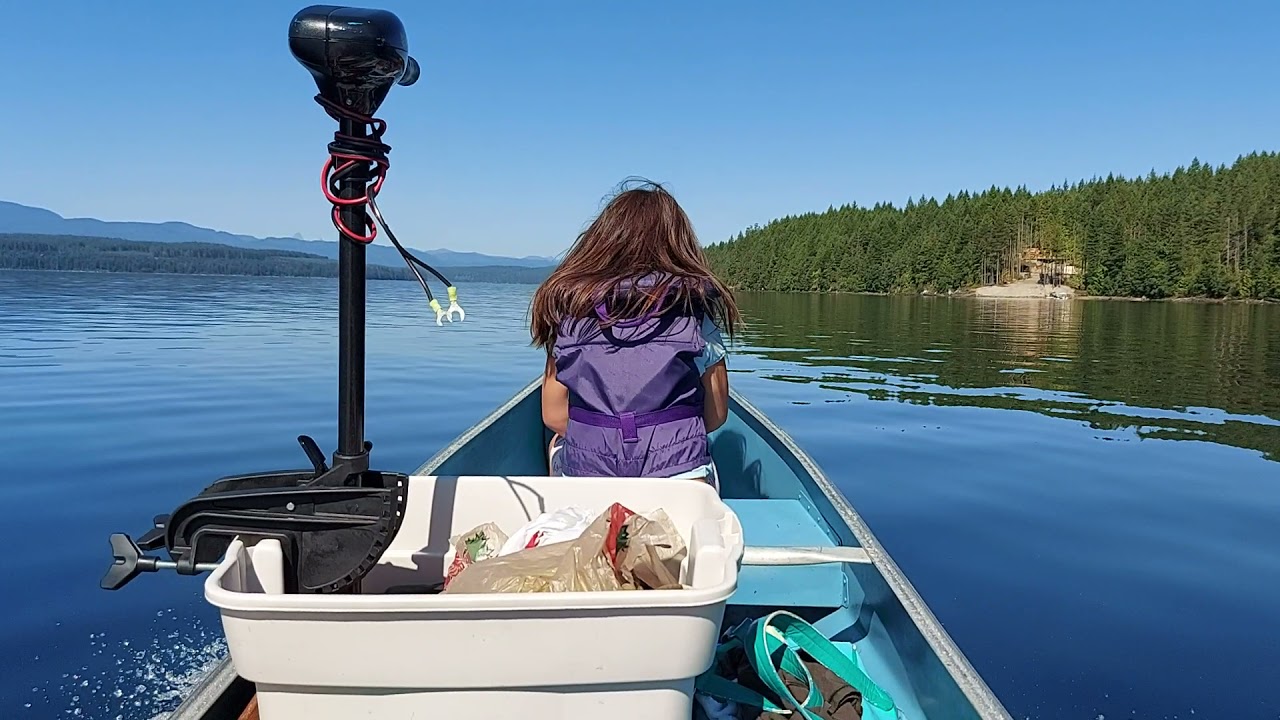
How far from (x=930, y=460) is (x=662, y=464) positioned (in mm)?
5942

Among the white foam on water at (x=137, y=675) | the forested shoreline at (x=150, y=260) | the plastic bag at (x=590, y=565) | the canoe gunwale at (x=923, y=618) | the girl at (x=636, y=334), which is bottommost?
the white foam on water at (x=137, y=675)

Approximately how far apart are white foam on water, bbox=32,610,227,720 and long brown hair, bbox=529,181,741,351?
2.05 m

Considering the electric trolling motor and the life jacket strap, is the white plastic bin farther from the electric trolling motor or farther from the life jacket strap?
the life jacket strap

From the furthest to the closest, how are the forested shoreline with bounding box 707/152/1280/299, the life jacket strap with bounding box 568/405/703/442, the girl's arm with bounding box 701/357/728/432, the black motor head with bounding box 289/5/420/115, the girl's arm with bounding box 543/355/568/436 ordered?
the forested shoreline with bounding box 707/152/1280/299, the girl's arm with bounding box 543/355/568/436, the girl's arm with bounding box 701/357/728/432, the life jacket strap with bounding box 568/405/703/442, the black motor head with bounding box 289/5/420/115

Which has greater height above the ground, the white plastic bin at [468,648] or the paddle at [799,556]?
the white plastic bin at [468,648]

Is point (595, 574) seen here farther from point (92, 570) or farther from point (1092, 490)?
point (1092, 490)

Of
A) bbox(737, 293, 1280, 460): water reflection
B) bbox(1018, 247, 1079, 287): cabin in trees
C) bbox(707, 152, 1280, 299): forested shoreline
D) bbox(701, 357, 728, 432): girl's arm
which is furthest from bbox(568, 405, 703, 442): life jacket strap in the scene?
bbox(1018, 247, 1079, 287): cabin in trees

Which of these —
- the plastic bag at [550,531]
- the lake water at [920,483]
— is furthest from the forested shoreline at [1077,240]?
the plastic bag at [550,531]

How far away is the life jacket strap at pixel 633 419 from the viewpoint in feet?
9.39

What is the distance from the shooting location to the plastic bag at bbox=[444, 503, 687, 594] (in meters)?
1.51

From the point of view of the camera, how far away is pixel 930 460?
812cm

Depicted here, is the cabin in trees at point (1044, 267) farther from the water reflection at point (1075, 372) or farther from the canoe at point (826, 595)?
the canoe at point (826, 595)

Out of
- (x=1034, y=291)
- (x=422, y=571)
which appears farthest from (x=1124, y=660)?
(x=1034, y=291)

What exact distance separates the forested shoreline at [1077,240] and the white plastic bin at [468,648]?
230 ft
